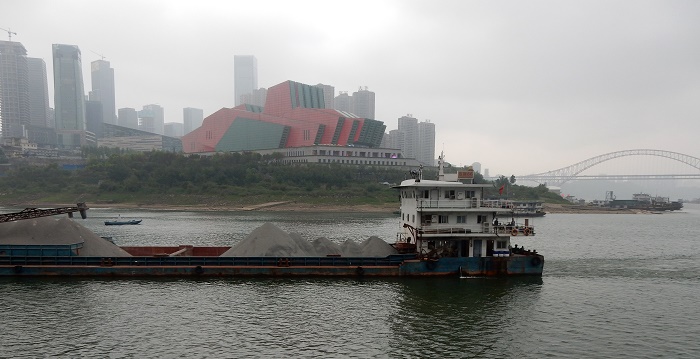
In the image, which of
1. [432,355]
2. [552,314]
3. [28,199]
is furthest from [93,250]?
[28,199]

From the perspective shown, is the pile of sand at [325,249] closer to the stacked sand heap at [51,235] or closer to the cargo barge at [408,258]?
the cargo barge at [408,258]

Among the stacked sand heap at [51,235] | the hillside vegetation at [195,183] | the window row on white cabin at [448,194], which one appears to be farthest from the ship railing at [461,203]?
the hillside vegetation at [195,183]

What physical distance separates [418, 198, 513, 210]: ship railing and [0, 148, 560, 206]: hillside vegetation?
97367 mm

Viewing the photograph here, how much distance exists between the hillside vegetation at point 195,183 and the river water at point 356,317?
9813 cm

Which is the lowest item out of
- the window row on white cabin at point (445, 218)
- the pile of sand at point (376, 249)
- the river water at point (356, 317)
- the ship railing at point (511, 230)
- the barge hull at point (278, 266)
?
the river water at point (356, 317)

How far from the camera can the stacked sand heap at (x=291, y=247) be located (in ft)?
111

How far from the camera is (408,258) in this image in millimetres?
33406

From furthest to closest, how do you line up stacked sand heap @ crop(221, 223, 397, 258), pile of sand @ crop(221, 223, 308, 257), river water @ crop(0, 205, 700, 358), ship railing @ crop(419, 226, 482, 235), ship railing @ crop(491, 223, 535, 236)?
stacked sand heap @ crop(221, 223, 397, 258), pile of sand @ crop(221, 223, 308, 257), ship railing @ crop(491, 223, 535, 236), ship railing @ crop(419, 226, 482, 235), river water @ crop(0, 205, 700, 358)

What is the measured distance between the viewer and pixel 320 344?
21.2 m

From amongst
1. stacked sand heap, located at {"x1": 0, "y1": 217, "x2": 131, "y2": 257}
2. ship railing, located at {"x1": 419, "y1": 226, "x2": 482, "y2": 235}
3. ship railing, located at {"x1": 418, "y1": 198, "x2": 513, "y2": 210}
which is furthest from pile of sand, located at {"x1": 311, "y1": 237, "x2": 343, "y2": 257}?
stacked sand heap, located at {"x1": 0, "y1": 217, "x2": 131, "y2": 257}

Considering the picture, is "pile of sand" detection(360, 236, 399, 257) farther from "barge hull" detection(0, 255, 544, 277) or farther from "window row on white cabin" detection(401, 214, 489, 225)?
"window row on white cabin" detection(401, 214, 489, 225)

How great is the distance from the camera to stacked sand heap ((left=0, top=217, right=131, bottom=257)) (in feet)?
107

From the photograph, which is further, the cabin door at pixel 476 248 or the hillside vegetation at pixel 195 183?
the hillside vegetation at pixel 195 183

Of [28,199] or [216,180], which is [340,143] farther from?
[28,199]
